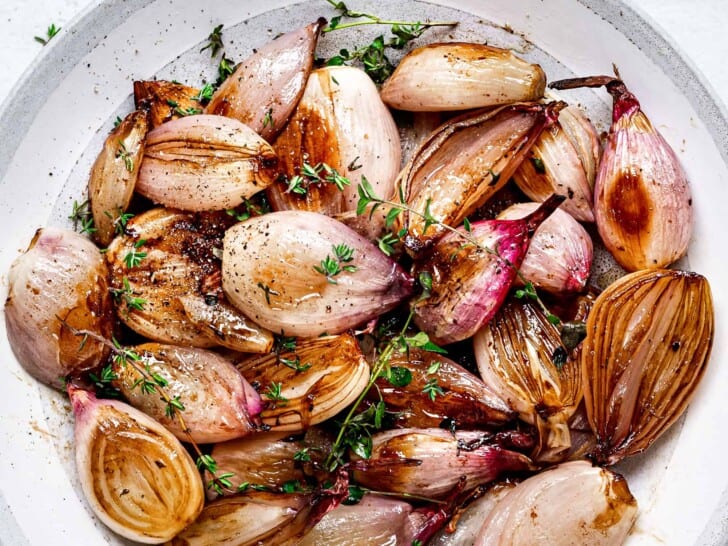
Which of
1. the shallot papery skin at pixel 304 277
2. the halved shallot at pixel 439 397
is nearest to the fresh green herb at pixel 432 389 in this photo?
the halved shallot at pixel 439 397

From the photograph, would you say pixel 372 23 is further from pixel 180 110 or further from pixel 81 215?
pixel 81 215

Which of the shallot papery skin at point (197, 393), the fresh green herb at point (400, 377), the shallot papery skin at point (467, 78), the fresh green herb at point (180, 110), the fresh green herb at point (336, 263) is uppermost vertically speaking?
the shallot papery skin at point (467, 78)

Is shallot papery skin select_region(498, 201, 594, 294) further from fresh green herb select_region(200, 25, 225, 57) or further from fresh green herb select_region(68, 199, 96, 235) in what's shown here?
fresh green herb select_region(68, 199, 96, 235)

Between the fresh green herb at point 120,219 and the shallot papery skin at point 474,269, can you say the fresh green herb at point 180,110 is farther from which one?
the shallot papery skin at point 474,269

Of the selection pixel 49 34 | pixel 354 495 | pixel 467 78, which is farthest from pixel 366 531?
pixel 49 34

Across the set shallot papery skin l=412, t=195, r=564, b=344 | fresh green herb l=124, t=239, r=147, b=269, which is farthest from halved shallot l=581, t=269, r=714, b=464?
fresh green herb l=124, t=239, r=147, b=269

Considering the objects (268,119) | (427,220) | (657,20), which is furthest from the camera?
(657,20)
